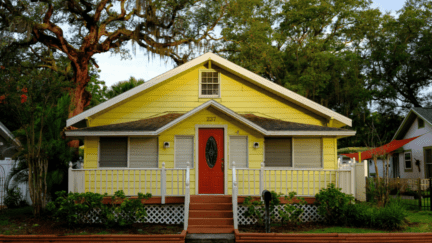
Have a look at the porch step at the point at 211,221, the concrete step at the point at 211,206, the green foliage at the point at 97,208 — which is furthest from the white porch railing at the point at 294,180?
Answer: the green foliage at the point at 97,208

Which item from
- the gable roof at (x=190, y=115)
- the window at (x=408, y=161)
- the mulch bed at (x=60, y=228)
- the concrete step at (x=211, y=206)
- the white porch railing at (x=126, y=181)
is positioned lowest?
the mulch bed at (x=60, y=228)

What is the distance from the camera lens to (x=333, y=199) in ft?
38.0

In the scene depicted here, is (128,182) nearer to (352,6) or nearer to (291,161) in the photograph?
(291,161)

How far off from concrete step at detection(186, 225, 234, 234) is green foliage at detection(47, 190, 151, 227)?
149 centimetres

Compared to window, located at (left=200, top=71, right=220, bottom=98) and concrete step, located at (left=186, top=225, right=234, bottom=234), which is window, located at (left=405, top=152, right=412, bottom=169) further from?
concrete step, located at (left=186, top=225, right=234, bottom=234)

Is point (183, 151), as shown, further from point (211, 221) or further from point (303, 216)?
point (303, 216)

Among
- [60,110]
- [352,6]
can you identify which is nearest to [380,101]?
[352,6]

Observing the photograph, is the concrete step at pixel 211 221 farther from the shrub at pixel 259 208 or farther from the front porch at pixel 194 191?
the shrub at pixel 259 208

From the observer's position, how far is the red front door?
1325cm

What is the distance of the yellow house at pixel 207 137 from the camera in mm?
12680

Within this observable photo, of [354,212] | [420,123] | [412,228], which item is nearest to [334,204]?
[354,212]

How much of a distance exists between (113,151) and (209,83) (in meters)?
4.19

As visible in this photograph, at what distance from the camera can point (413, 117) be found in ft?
81.0

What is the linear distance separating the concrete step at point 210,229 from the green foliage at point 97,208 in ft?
4.88
